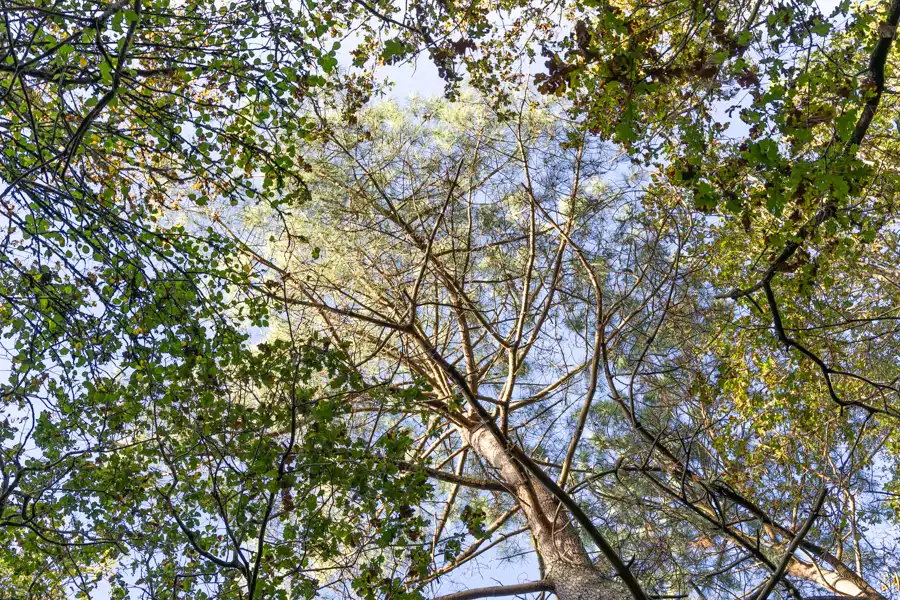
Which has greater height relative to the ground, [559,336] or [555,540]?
[559,336]

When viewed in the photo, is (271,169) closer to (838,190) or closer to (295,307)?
(295,307)

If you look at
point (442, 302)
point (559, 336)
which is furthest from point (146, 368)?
point (559, 336)

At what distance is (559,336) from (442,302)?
1547 mm

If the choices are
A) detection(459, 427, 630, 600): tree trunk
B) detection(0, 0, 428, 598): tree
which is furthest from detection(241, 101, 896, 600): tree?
detection(0, 0, 428, 598): tree

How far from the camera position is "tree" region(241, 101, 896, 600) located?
201 inches

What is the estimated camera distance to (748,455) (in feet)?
18.6

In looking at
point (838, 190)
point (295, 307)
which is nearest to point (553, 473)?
point (295, 307)

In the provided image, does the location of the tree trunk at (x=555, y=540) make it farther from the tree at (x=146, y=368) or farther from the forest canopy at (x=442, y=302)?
the tree at (x=146, y=368)

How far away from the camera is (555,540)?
4.62 meters

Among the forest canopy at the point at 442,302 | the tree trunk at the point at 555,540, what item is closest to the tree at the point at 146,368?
the forest canopy at the point at 442,302

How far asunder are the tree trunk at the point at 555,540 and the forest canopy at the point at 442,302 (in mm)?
27

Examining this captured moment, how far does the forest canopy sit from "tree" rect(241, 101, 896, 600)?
48 mm

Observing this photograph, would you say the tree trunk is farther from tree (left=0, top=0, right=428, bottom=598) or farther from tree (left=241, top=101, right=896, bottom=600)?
tree (left=0, top=0, right=428, bottom=598)

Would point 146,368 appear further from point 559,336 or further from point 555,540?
point 559,336
